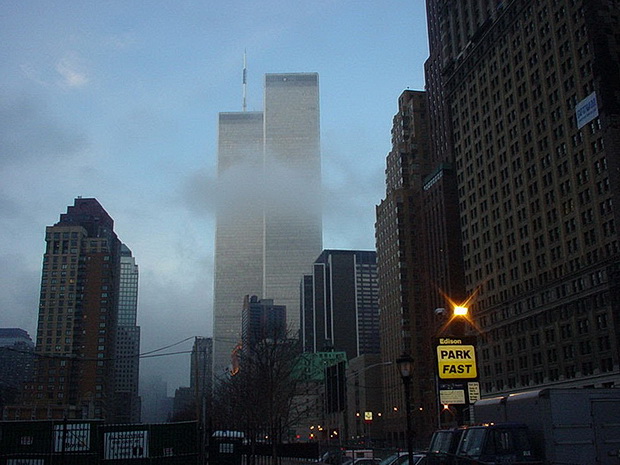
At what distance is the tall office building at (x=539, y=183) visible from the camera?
8850 centimetres

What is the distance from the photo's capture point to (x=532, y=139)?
105125 mm

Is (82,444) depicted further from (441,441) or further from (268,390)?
(268,390)

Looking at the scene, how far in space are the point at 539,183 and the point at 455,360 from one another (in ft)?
248

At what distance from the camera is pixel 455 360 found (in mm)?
33625

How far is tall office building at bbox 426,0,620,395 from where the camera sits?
88500 mm

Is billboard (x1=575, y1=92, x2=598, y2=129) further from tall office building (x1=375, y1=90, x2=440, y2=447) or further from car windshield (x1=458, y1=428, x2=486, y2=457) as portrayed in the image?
car windshield (x1=458, y1=428, x2=486, y2=457)

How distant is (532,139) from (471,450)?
92.3 meters

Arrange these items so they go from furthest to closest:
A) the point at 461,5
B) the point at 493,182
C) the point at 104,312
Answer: the point at 104,312 → the point at 461,5 → the point at 493,182

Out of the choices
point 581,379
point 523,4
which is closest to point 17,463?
point 581,379

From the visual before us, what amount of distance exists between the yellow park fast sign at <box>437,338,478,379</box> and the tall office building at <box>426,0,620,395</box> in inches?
2268

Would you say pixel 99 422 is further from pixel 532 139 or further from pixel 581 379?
pixel 532 139

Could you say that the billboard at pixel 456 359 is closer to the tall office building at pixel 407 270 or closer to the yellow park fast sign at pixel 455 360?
the yellow park fast sign at pixel 455 360

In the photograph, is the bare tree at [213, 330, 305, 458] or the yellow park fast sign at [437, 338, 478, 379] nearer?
the yellow park fast sign at [437, 338, 478, 379]

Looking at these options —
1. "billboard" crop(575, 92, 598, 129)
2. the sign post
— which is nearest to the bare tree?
the sign post
